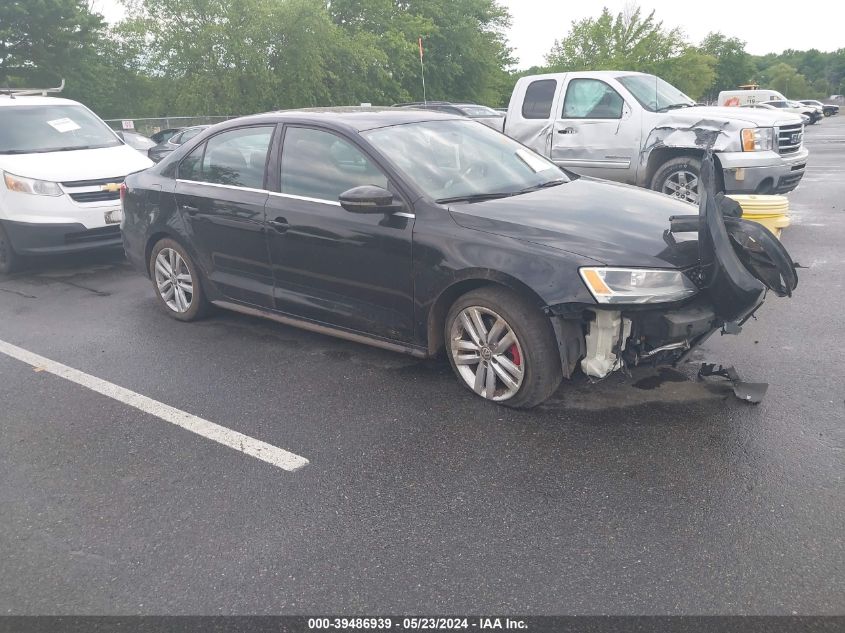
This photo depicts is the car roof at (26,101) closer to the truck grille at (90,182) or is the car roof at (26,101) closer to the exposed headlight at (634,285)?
the truck grille at (90,182)

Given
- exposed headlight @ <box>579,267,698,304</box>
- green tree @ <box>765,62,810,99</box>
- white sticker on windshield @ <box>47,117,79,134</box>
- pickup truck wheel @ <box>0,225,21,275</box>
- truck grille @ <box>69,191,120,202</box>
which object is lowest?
pickup truck wheel @ <box>0,225,21,275</box>

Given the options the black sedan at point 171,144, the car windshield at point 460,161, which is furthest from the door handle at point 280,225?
the black sedan at point 171,144

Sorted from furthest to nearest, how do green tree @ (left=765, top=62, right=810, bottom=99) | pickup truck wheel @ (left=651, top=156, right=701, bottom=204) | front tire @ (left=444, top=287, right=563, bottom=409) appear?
1. green tree @ (left=765, top=62, right=810, bottom=99)
2. pickup truck wheel @ (left=651, top=156, right=701, bottom=204)
3. front tire @ (left=444, top=287, right=563, bottom=409)

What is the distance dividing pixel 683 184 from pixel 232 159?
18.0ft

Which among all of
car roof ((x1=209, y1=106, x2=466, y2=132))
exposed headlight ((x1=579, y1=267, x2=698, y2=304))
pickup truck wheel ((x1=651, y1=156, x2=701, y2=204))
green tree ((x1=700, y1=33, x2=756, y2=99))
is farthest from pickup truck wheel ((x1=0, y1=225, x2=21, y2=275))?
Result: green tree ((x1=700, y1=33, x2=756, y2=99))

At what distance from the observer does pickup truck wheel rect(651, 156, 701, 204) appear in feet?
27.7

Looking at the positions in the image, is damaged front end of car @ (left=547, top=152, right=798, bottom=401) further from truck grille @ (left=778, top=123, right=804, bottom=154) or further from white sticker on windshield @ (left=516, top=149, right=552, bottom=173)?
truck grille @ (left=778, top=123, right=804, bottom=154)

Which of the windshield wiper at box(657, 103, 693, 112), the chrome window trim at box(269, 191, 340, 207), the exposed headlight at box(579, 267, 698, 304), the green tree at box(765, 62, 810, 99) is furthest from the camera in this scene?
the green tree at box(765, 62, 810, 99)

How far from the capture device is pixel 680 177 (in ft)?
28.1

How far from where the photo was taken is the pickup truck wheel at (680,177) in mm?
8445

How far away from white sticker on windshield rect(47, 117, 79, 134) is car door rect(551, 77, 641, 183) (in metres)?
6.04

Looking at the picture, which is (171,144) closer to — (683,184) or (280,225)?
(683,184)

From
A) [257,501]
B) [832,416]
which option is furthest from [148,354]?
[832,416]

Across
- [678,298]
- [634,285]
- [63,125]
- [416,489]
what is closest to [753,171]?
[678,298]
